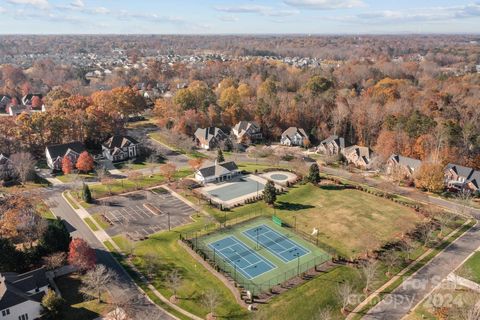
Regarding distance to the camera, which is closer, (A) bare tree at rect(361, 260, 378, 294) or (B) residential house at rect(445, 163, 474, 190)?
(A) bare tree at rect(361, 260, 378, 294)

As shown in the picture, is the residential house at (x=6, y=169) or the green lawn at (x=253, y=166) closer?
the residential house at (x=6, y=169)

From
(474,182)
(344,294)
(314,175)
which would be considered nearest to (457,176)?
(474,182)

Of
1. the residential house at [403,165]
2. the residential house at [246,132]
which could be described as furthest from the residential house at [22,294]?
the residential house at [246,132]

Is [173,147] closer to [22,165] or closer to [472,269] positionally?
[22,165]

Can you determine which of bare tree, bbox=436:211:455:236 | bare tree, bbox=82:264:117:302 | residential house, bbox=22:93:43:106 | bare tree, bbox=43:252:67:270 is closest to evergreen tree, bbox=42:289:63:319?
bare tree, bbox=82:264:117:302

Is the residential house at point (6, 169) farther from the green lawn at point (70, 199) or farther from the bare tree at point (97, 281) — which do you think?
the bare tree at point (97, 281)

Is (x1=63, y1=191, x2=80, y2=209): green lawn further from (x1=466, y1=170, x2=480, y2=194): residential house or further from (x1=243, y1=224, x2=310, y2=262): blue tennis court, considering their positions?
(x1=466, y1=170, x2=480, y2=194): residential house
